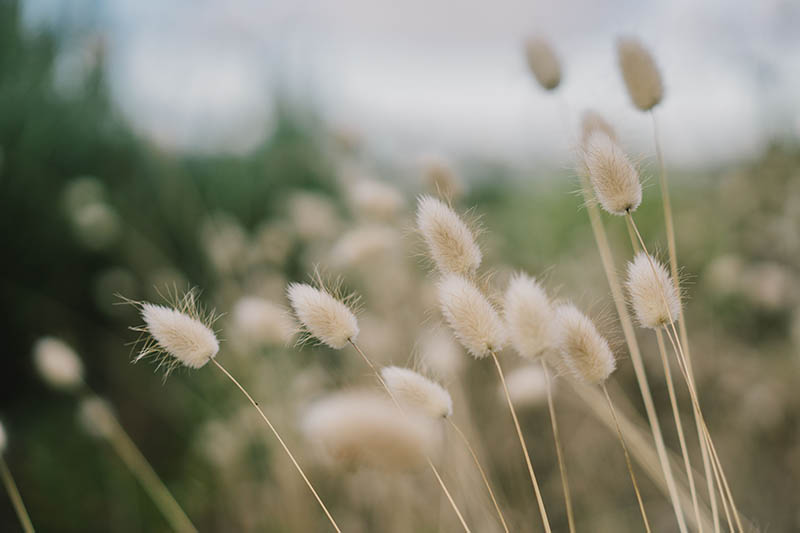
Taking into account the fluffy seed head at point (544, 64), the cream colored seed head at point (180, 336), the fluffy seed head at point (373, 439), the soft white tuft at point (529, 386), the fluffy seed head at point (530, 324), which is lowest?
the fluffy seed head at point (373, 439)

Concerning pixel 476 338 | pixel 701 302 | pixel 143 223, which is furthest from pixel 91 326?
pixel 701 302

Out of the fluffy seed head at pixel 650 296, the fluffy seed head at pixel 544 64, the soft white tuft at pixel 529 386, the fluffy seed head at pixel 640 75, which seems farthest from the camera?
the soft white tuft at pixel 529 386

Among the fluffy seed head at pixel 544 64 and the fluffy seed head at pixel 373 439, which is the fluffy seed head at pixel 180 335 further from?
the fluffy seed head at pixel 544 64

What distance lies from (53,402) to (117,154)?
3.79 feet

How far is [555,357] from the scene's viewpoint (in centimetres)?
69

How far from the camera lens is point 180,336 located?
0.64m

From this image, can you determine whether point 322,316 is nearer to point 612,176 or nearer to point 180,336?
point 180,336

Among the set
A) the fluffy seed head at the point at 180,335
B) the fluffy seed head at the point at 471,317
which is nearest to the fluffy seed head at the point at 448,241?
the fluffy seed head at the point at 471,317

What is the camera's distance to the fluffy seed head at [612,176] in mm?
644

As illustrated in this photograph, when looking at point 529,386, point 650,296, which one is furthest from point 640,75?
point 529,386

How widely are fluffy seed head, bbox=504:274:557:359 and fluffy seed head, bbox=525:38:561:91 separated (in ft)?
1.48

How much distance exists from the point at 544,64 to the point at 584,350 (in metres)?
0.50

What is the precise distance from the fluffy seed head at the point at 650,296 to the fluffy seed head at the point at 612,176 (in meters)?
0.08

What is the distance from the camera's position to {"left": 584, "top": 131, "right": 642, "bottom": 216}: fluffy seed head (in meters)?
0.64
